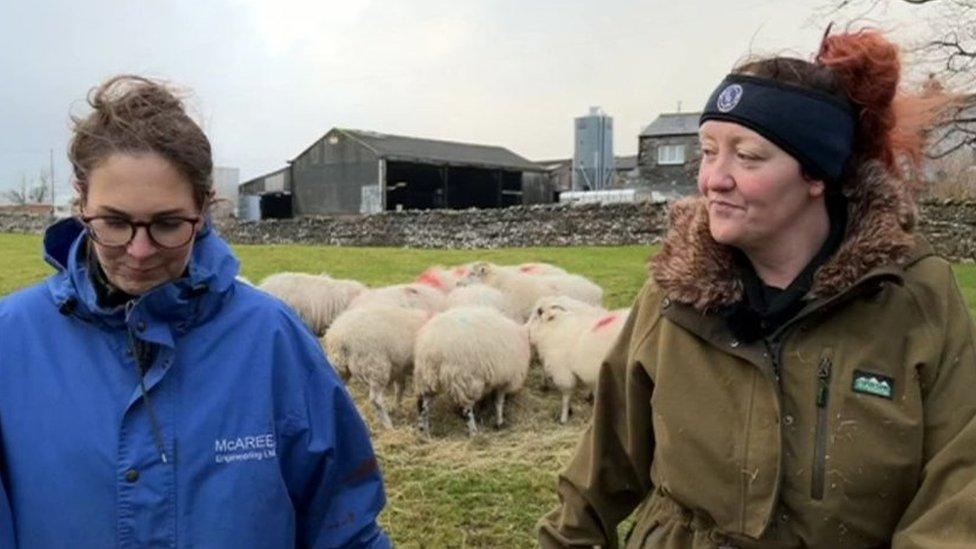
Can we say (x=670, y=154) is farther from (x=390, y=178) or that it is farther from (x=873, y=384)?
(x=873, y=384)

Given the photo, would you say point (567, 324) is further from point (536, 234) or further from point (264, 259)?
point (536, 234)

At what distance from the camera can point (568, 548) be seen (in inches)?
98.7

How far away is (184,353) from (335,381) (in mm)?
366

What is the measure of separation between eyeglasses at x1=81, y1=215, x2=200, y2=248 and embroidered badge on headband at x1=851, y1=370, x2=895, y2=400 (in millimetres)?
1588

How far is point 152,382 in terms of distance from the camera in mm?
1982

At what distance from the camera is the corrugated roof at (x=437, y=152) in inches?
1870

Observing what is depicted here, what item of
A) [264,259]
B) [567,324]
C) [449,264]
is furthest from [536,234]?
[567,324]

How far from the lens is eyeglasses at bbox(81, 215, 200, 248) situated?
2006 mm

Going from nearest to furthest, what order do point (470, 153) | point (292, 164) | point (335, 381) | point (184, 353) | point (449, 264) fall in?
point (184, 353) → point (335, 381) → point (449, 264) → point (292, 164) → point (470, 153)

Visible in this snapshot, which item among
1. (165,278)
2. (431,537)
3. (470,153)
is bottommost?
(431,537)

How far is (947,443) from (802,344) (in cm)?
37

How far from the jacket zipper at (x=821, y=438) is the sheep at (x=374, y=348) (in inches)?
234

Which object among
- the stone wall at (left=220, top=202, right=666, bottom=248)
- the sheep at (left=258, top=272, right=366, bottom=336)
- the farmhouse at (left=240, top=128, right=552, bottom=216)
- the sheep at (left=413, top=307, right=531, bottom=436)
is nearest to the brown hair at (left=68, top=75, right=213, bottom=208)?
the sheep at (left=413, top=307, right=531, bottom=436)

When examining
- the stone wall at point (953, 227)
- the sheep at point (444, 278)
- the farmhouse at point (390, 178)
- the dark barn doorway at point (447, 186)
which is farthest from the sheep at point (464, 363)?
the dark barn doorway at point (447, 186)
